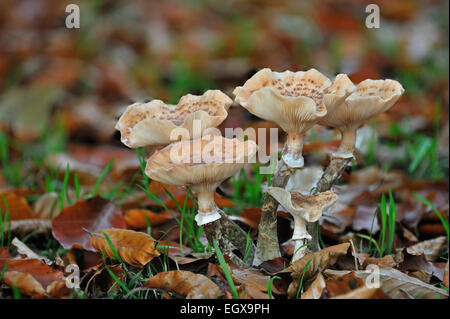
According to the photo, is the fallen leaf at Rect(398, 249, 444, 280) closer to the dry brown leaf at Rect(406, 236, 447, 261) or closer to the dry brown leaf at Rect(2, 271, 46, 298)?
the dry brown leaf at Rect(406, 236, 447, 261)

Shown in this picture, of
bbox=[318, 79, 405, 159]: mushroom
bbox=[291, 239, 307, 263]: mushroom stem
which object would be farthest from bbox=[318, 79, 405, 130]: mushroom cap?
bbox=[291, 239, 307, 263]: mushroom stem

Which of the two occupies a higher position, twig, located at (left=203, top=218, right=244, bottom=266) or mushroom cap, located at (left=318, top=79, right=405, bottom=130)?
mushroom cap, located at (left=318, top=79, right=405, bottom=130)

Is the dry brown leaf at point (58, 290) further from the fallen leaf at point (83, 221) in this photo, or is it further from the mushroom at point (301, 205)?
the mushroom at point (301, 205)

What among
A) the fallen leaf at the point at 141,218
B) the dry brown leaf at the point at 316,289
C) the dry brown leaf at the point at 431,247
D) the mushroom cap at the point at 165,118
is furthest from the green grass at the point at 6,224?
the dry brown leaf at the point at 431,247

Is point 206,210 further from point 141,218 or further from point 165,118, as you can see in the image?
point 141,218

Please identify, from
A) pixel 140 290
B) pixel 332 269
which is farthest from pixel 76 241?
pixel 332 269

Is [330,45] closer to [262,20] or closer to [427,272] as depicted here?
[262,20]

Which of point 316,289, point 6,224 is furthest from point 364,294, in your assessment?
point 6,224
